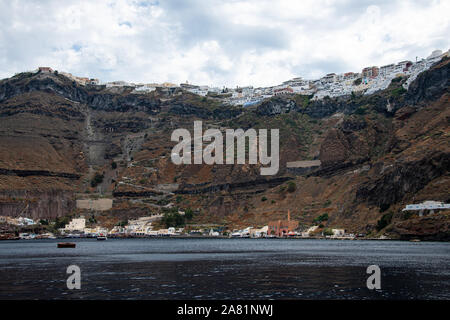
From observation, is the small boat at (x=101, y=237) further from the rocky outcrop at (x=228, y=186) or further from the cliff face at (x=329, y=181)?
the rocky outcrop at (x=228, y=186)

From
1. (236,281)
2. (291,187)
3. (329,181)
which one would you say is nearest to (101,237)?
(291,187)

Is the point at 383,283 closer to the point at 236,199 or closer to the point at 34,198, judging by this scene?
the point at 236,199

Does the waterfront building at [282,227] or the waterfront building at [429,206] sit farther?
the waterfront building at [282,227]

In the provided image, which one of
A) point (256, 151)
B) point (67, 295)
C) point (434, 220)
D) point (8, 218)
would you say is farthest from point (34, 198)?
point (67, 295)

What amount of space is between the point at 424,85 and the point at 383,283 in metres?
141

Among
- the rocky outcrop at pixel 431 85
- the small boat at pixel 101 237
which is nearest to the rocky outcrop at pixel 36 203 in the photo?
the small boat at pixel 101 237

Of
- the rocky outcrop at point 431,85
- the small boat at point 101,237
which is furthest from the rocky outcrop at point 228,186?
the rocky outcrop at point 431,85

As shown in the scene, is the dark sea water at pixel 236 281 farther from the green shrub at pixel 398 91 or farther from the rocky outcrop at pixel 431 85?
the green shrub at pixel 398 91

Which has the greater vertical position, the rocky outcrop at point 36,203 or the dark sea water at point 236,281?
the rocky outcrop at point 36,203

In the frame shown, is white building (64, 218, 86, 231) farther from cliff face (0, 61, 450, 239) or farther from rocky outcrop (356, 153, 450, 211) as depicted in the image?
rocky outcrop (356, 153, 450, 211)

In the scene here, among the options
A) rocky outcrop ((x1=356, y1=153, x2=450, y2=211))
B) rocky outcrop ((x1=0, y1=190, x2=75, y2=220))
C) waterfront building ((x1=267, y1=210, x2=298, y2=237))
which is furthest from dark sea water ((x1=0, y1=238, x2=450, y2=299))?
rocky outcrop ((x1=0, y1=190, x2=75, y2=220))

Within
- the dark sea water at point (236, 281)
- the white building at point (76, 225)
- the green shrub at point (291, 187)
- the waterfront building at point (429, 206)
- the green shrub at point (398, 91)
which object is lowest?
the white building at point (76, 225)

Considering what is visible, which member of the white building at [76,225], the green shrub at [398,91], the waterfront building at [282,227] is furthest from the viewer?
the green shrub at [398,91]

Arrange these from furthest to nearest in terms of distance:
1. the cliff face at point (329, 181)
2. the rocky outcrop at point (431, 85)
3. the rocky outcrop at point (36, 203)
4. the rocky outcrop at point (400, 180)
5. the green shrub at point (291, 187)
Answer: the rocky outcrop at point (36, 203), the green shrub at point (291, 187), the rocky outcrop at point (431, 85), the cliff face at point (329, 181), the rocky outcrop at point (400, 180)
